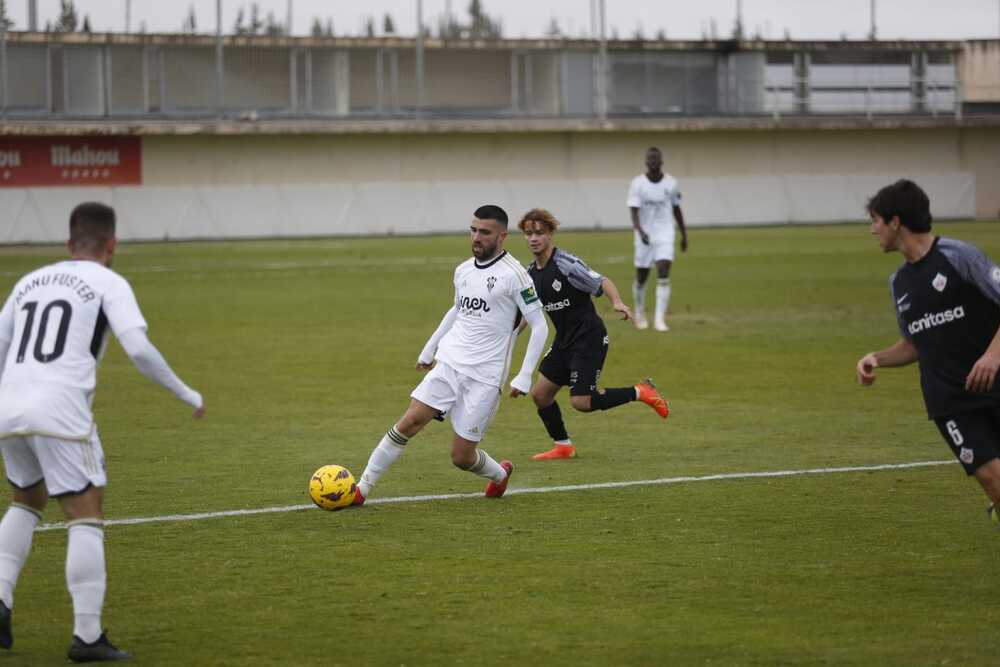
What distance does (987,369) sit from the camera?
7309 millimetres

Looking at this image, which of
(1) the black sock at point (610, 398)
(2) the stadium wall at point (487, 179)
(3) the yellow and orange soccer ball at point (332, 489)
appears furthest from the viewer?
(2) the stadium wall at point (487, 179)

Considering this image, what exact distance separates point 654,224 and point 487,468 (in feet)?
45.1

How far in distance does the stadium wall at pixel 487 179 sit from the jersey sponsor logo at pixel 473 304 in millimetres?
42907

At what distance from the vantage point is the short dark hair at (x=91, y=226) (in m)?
6.89

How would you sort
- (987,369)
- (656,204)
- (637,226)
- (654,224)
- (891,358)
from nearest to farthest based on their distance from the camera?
1. (987,369)
2. (891,358)
3. (637,226)
4. (656,204)
5. (654,224)

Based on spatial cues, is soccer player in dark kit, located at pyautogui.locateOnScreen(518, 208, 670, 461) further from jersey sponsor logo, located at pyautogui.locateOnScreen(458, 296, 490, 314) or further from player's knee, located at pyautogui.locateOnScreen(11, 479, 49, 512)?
player's knee, located at pyautogui.locateOnScreen(11, 479, 49, 512)

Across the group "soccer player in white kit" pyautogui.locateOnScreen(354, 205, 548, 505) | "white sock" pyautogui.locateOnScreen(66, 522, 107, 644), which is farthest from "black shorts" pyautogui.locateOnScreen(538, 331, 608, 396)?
"white sock" pyautogui.locateOnScreen(66, 522, 107, 644)

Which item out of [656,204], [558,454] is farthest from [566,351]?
[656,204]

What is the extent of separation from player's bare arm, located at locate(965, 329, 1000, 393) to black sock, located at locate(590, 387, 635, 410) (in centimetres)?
575

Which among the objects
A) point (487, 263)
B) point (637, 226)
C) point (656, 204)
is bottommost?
point (487, 263)

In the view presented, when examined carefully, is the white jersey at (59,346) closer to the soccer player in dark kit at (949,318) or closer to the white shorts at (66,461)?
the white shorts at (66,461)

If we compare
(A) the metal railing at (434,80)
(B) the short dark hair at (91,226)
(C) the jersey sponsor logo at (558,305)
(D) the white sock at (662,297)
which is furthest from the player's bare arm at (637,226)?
(A) the metal railing at (434,80)

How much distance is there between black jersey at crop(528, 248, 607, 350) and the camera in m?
12.5

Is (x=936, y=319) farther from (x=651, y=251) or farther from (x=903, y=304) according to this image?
(x=651, y=251)
